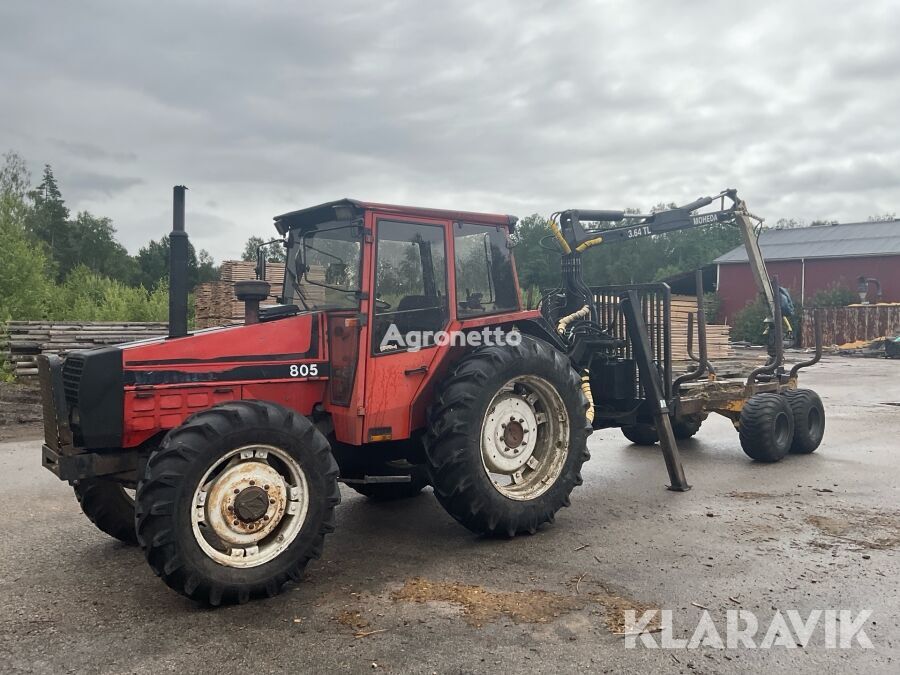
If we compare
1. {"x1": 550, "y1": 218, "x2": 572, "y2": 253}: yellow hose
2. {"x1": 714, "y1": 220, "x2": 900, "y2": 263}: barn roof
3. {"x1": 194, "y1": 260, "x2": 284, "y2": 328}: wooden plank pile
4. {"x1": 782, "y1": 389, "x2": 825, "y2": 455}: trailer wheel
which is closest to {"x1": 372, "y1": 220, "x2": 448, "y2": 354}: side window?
{"x1": 550, "y1": 218, "x2": 572, "y2": 253}: yellow hose

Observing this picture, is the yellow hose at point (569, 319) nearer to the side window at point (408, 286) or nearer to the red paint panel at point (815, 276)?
the side window at point (408, 286)

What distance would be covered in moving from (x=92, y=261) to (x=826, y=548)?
53.4 meters

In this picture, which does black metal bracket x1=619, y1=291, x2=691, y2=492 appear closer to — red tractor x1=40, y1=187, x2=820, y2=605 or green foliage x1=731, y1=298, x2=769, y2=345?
red tractor x1=40, y1=187, x2=820, y2=605

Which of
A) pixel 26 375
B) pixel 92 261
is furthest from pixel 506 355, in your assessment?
pixel 92 261

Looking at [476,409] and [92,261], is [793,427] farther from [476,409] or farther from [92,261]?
[92,261]

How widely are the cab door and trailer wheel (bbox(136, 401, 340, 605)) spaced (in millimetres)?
800

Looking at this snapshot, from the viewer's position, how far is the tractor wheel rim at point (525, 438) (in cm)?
575

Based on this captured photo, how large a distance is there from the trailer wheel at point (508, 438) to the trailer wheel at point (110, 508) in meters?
2.30

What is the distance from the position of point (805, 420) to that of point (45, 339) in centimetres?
1400

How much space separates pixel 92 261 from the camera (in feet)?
166

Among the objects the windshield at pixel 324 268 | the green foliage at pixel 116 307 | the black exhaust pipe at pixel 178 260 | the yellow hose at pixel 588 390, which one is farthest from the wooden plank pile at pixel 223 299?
the black exhaust pipe at pixel 178 260
